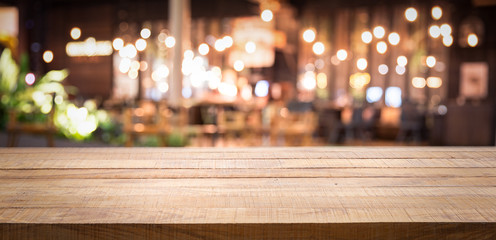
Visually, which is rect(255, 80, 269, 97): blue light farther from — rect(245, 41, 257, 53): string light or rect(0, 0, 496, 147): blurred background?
rect(245, 41, 257, 53): string light

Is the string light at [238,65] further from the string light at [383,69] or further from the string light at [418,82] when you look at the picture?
the string light at [418,82]

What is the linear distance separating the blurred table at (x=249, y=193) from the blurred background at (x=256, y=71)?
5.24m

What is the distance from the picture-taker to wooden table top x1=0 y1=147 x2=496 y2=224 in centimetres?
138

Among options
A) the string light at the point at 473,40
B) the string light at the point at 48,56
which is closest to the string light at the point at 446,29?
the string light at the point at 473,40

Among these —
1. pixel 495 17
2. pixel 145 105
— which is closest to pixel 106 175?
pixel 145 105

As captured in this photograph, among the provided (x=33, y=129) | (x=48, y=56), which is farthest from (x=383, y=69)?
(x=33, y=129)

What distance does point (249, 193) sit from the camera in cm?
156

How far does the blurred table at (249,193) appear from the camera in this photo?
1.33m

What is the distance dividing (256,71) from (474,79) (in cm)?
521

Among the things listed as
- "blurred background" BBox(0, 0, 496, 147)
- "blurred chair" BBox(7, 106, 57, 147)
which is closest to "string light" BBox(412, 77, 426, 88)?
"blurred background" BBox(0, 0, 496, 147)

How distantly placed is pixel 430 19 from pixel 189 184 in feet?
39.1

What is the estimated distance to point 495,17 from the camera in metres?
10.6

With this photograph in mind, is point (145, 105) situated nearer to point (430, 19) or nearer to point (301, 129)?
point (301, 129)

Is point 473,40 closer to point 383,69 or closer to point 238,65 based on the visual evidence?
point 383,69
